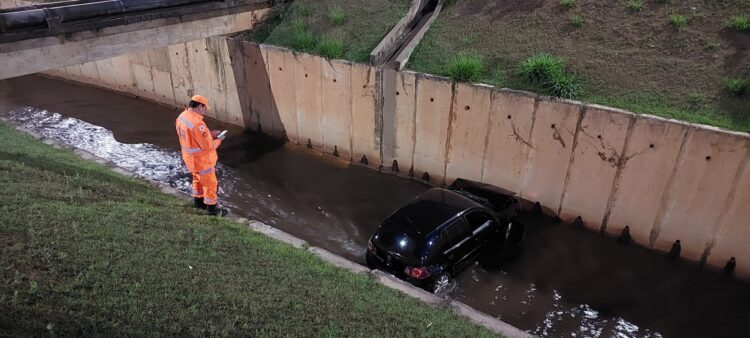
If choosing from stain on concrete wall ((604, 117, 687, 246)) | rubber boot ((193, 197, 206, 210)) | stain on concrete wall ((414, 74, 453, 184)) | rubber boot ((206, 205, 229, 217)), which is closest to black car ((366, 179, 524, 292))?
stain on concrete wall ((604, 117, 687, 246))

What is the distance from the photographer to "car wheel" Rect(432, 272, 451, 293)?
7.68 meters

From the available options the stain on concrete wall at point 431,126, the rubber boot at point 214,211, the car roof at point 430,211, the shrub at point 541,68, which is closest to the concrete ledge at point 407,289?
the car roof at point 430,211

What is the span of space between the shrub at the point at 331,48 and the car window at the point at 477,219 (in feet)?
19.6

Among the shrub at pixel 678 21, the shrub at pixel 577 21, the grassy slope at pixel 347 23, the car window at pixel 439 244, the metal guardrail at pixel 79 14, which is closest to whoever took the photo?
the car window at pixel 439 244

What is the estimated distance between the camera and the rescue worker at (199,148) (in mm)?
7363

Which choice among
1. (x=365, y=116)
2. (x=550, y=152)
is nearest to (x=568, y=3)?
(x=550, y=152)

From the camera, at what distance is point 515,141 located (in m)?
10.4

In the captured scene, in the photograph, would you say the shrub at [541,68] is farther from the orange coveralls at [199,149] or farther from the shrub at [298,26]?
the orange coveralls at [199,149]

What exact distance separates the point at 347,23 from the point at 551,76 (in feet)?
20.0

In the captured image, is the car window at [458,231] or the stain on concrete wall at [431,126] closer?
the car window at [458,231]

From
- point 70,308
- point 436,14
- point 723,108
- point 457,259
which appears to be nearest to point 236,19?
point 436,14

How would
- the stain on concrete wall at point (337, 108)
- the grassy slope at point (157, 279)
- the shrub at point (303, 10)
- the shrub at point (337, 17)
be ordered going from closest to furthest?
the grassy slope at point (157, 279), the stain on concrete wall at point (337, 108), the shrub at point (337, 17), the shrub at point (303, 10)

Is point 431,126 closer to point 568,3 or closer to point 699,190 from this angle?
point 568,3

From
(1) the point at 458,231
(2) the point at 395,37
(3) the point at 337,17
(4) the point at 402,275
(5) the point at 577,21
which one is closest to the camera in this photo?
(4) the point at 402,275
